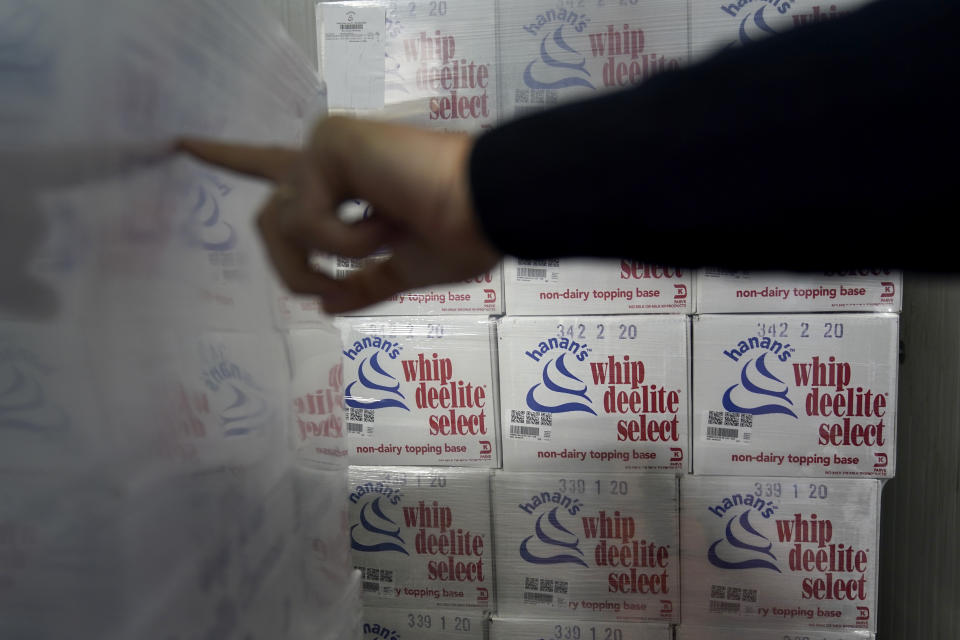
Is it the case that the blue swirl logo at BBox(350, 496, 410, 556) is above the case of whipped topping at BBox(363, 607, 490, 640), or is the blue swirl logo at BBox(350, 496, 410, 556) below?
above

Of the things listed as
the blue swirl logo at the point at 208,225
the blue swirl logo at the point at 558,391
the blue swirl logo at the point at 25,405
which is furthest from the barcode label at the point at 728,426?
the blue swirl logo at the point at 25,405

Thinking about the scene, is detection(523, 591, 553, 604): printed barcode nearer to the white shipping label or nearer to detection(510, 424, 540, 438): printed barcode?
detection(510, 424, 540, 438): printed barcode

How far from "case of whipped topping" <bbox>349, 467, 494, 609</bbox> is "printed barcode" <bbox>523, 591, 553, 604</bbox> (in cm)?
8

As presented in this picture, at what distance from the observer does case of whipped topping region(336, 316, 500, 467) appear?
1.36 meters

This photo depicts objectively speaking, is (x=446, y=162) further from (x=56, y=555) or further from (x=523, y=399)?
(x=523, y=399)

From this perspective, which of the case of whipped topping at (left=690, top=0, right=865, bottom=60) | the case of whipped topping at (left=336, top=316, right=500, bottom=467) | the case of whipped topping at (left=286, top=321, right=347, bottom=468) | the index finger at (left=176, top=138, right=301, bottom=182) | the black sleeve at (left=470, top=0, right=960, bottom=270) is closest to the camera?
the black sleeve at (left=470, top=0, right=960, bottom=270)

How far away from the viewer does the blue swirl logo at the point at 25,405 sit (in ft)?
0.98

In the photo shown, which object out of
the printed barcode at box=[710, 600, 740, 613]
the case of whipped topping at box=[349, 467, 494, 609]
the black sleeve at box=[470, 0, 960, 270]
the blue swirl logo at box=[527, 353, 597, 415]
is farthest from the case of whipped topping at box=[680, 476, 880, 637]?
the black sleeve at box=[470, 0, 960, 270]

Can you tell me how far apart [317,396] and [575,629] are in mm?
987

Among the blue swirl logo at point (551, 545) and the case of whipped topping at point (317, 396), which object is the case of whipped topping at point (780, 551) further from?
the case of whipped topping at point (317, 396)

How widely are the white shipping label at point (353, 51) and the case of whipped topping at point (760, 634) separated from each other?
1273 millimetres

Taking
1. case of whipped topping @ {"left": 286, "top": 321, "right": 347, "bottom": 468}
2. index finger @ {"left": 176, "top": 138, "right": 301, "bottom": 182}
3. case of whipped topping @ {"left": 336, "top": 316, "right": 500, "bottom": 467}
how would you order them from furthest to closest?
case of whipped topping @ {"left": 336, "top": 316, "right": 500, "bottom": 467}, case of whipped topping @ {"left": 286, "top": 321, "right": 347, "bottom": 468}, index finger @ {"left": 176, "top": 138, "right": 301, "bottom": 182}

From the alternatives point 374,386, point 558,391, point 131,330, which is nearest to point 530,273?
point 558,391

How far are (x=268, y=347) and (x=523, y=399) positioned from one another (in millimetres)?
Result: 839
